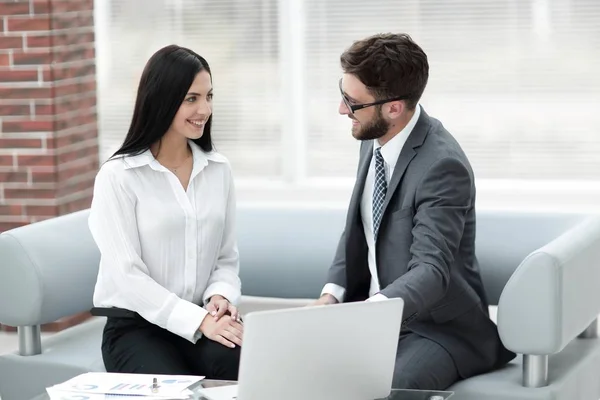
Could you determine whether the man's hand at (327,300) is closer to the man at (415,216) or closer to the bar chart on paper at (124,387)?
the man at (415,216)

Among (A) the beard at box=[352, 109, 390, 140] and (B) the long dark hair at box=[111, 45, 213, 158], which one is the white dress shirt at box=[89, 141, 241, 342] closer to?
(B) the long dark hair at box=[111, 45, 213, 158]

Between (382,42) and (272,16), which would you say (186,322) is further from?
(272,16)

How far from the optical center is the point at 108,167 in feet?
10.7

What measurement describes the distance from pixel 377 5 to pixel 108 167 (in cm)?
208

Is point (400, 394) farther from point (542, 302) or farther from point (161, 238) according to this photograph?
point (161, 238)

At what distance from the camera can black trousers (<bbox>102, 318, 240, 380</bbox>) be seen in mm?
3131

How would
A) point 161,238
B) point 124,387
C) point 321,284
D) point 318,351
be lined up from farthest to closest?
point 321,284
point 161,238
point 124,387
point 318,351

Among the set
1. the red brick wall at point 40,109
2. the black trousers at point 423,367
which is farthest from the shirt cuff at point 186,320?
the red brick wall at point 40,109

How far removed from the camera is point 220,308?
10.5 feet

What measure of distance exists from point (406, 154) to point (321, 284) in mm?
773

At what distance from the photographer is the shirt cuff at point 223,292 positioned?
3.32m

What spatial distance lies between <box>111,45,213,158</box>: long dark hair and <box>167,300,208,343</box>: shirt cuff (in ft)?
1.72

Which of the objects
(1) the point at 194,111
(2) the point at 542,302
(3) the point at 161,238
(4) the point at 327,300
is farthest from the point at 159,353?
(2) the point at 542,302

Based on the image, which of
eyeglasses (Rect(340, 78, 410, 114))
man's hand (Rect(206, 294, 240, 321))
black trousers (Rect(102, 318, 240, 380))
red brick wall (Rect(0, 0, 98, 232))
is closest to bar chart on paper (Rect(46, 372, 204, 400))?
black trousers (Rect(102, 318, 240, 380))
